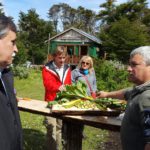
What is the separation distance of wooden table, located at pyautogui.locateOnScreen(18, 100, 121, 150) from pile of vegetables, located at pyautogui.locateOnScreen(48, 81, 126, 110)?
192 mm

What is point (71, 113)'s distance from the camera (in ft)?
15.5

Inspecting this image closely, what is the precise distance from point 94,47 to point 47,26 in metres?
10.5

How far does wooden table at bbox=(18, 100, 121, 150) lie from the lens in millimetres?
4430

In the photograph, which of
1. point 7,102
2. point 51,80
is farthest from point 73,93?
point 7,102

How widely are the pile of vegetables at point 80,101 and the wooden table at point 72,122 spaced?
0.63 ft

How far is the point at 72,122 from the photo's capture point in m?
5.02

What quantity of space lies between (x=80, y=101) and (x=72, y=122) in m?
0.31

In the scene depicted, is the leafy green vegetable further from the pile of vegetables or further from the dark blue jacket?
the dark blue jacket

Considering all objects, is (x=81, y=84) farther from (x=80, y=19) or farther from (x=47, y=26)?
(x=80, y=19)

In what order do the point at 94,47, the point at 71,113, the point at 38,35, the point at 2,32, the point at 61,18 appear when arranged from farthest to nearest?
1. the point at 61,18
2. the point at 38,35
3. the point at 94,47
4. the point at 71,113
5. the point at 2,32

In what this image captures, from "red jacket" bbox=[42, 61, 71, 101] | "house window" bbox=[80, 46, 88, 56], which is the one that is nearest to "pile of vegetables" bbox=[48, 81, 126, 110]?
"red jacket" bbox=[42, 61, 71, 101]

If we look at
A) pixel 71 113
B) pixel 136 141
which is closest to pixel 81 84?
pixel 71 113

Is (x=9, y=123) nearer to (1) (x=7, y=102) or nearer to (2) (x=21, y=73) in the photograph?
(1) (x=7, y=102)

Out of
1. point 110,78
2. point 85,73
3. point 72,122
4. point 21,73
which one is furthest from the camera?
point 21,73
